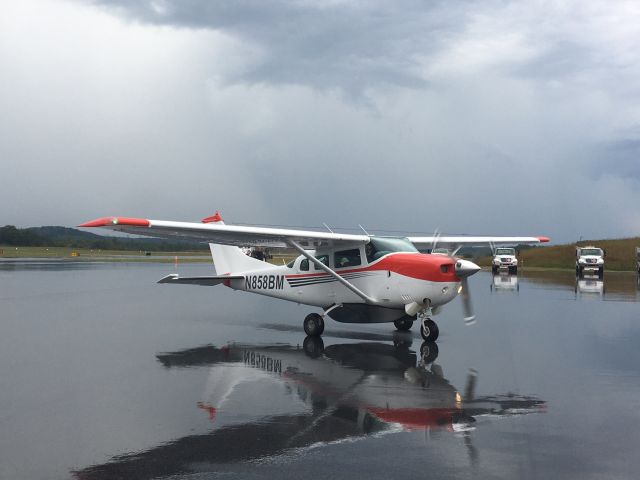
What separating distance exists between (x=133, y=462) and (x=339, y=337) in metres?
8.62

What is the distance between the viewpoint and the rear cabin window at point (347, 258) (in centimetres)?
1341

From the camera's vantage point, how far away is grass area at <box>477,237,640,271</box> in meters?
55.8

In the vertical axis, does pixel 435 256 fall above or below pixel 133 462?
above

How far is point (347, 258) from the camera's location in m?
13.6

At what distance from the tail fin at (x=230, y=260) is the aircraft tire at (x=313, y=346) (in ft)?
10.7

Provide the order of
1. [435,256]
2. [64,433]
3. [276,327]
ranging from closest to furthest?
[64,433]
[435,256]
[276,327]

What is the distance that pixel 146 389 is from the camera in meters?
8.05

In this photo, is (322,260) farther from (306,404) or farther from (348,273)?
(306,404)

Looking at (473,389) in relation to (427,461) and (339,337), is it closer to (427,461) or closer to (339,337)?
(427,461)

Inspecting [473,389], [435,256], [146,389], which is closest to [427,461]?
[473,389]

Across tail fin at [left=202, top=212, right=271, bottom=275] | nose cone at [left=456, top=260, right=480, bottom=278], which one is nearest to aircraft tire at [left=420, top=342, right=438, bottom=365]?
nose cone at [left=456, top=260, right=480, bottom=278]

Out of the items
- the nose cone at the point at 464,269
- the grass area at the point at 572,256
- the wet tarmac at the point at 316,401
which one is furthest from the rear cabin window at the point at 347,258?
the grass area at the point at 572,256

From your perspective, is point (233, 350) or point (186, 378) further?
point (233, 350)

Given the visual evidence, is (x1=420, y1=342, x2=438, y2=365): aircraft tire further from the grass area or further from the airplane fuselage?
the grass area
